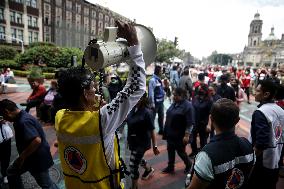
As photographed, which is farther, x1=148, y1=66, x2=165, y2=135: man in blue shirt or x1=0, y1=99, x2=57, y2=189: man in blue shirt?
x1=148, y1=66, x2=165, y2=135: man in blue shirt

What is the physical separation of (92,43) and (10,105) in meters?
2.36

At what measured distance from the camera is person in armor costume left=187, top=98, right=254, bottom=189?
6.29ft

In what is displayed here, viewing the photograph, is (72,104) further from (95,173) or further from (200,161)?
(200,161)

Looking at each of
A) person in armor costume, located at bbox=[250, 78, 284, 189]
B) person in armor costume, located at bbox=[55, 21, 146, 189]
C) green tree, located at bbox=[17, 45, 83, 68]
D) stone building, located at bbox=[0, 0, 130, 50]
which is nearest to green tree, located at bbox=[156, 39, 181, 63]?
stone building, located at bbox=[0, 0, 130, 50]

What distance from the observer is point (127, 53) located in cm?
160

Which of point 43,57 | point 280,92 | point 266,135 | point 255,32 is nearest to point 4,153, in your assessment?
point 266,135

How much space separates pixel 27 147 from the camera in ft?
10.2

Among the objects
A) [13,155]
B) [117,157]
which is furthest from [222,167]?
[13,155]

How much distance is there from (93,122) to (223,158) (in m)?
1.03

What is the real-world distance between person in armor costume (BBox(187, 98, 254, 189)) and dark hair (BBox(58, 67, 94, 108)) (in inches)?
40.5

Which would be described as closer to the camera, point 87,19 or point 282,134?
point 282,134

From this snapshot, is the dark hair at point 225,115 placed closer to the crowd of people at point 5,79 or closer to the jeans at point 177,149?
the jeans at point 177,149

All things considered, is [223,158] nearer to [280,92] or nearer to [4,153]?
[280,92]

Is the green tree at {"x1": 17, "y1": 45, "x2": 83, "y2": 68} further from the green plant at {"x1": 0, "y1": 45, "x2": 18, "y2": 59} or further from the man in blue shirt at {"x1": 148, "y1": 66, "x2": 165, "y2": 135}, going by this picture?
the man in blue shirt at {"x1": 148, "y1": 66, "x2": 165, "y2": 135}
